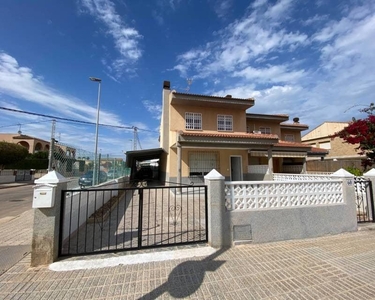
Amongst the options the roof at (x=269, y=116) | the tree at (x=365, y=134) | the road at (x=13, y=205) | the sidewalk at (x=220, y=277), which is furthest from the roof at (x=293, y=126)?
the road at (x=13, y=205)

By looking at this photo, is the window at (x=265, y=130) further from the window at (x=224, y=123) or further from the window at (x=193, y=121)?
the window at (x=193, y=121)

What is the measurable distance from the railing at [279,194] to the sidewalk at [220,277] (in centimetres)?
111

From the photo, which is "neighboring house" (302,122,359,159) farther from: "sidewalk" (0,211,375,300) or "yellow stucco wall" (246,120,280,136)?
"sidewalk" (0,211,375,300)

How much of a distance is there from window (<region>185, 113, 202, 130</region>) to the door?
4.00 meters

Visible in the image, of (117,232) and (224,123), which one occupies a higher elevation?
(224,123)

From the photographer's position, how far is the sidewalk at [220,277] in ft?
9.84

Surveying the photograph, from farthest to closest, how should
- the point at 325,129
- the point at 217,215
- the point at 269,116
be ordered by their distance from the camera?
the point at 325,129, the point at 269,116, the point at 217,215

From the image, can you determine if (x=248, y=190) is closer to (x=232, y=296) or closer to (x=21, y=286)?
(x=232, y=296)

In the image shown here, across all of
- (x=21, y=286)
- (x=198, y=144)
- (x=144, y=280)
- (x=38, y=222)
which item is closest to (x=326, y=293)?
(x=144, y=280)

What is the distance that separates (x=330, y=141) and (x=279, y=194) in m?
28.4

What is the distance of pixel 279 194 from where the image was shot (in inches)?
213

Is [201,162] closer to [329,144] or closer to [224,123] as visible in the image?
[224,123]

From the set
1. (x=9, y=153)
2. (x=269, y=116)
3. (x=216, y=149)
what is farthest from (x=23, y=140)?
(x=269, y=116)

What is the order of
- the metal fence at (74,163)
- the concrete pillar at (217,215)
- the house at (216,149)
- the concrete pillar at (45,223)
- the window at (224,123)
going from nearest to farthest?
the concrete pillar at (45,223) → the concrete pillar at (217,215) → the metal fence at (74,163) → the house at (216,149) → the window at (224,123)
